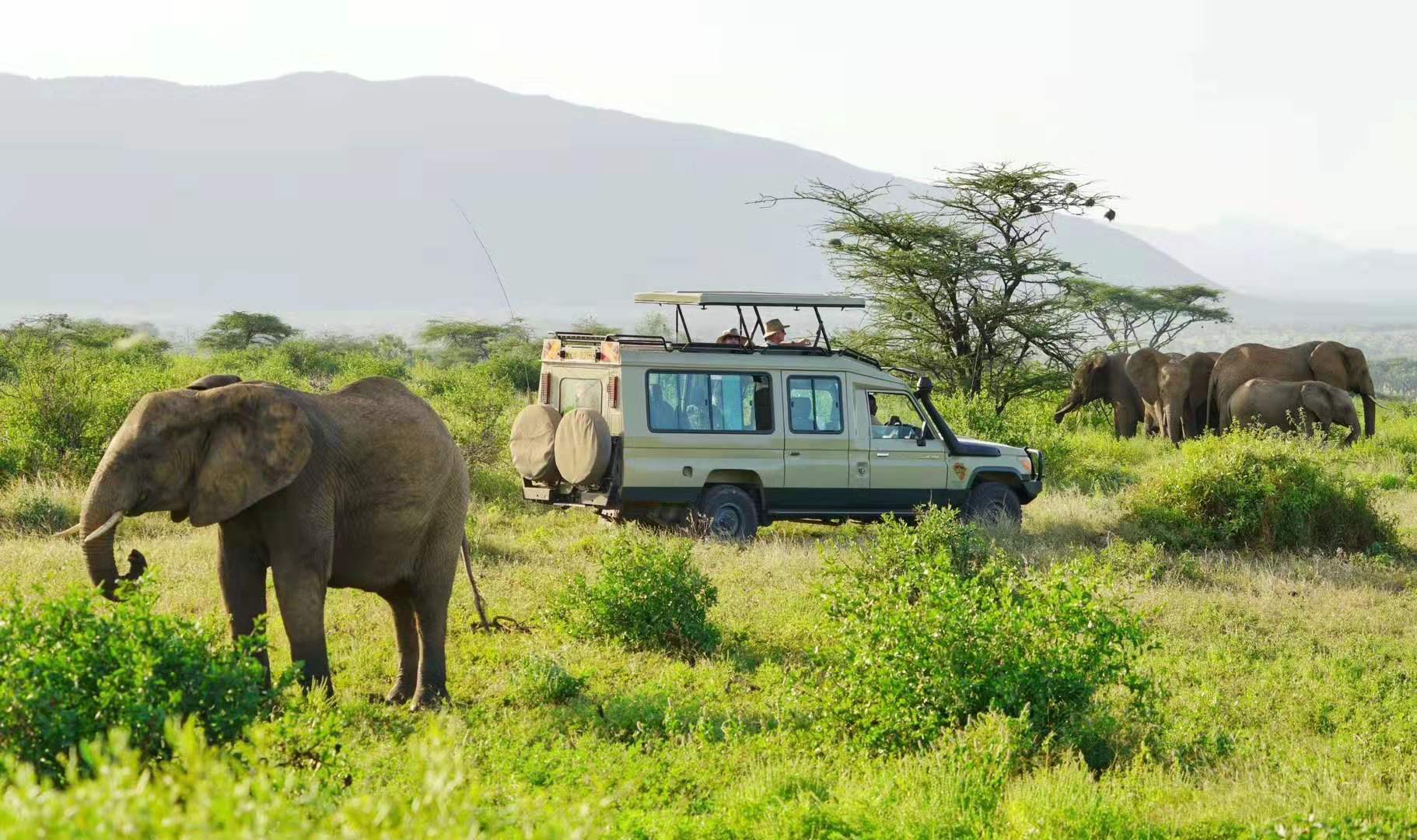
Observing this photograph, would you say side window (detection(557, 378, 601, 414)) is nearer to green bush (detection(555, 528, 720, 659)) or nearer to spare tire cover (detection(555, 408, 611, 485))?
spare tire cover (detection(555, 408, 611, 485))

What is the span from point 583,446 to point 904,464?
351 cm

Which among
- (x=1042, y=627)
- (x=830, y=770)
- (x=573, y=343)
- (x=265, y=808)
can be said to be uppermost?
(x=573, y=343)

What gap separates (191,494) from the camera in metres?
7.41

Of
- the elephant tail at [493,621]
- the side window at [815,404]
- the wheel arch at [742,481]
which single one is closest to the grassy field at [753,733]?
the elephant tail at [493,621]

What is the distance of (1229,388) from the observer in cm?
2586

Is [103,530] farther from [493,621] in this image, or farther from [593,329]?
[593,329]

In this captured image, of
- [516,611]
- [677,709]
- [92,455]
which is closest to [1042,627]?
[677,709]

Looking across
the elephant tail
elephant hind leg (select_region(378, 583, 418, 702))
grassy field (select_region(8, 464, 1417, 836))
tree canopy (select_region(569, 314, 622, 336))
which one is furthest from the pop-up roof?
elephant hind leg (select_region(378, 583, 418, 702))

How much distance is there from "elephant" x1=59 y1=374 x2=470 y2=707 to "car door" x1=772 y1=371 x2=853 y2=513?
5732 millimetres

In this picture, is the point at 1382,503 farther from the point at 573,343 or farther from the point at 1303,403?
the point at 573,343

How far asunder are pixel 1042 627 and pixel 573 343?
7.75 metres

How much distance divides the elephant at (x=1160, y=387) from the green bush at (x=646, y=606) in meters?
17.9

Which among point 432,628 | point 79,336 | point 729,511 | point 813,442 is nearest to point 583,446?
point 729,511

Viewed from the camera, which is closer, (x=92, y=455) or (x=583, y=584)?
(x=583, y=584)
